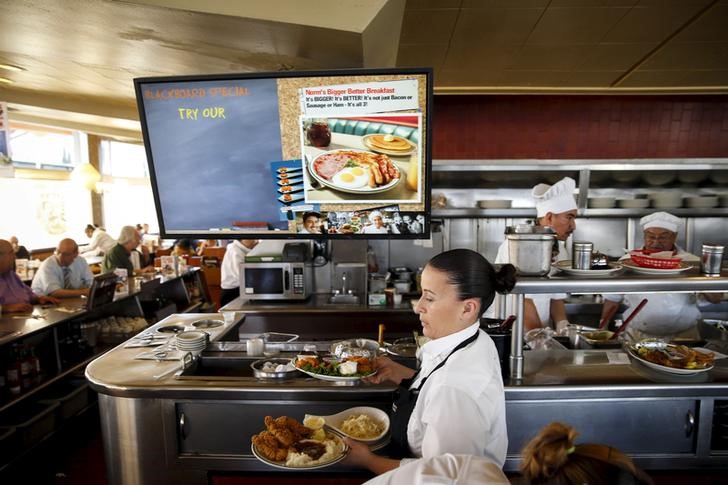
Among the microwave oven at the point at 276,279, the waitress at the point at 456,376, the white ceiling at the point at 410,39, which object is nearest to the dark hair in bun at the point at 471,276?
the waitress at the point at 456,376

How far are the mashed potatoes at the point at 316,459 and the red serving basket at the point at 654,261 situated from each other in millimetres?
1661

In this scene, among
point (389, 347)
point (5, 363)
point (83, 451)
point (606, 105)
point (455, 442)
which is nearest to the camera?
point (455, 442)

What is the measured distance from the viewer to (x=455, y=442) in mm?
1350

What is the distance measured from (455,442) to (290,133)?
61.0 inches

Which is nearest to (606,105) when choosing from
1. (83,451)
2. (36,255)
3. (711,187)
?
(711,187)

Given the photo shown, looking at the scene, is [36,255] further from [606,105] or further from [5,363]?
[606,105]

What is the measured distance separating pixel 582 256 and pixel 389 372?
3.53 feet

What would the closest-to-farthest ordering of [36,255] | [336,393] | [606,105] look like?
[336,393] < [606,105] < [36,255]

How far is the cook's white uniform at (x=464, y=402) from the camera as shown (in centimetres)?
136

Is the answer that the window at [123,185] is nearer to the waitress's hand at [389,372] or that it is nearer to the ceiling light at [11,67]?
the ceiling light at [11,67]

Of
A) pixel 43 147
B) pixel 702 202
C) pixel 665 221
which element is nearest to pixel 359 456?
pixel 665 221

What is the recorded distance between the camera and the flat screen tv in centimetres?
210

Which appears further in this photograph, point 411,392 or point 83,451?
point 83,451

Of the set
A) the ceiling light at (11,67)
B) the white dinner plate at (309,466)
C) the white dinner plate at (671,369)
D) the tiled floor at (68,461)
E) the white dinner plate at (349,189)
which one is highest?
Answer: the ceiling light at (11,67)
